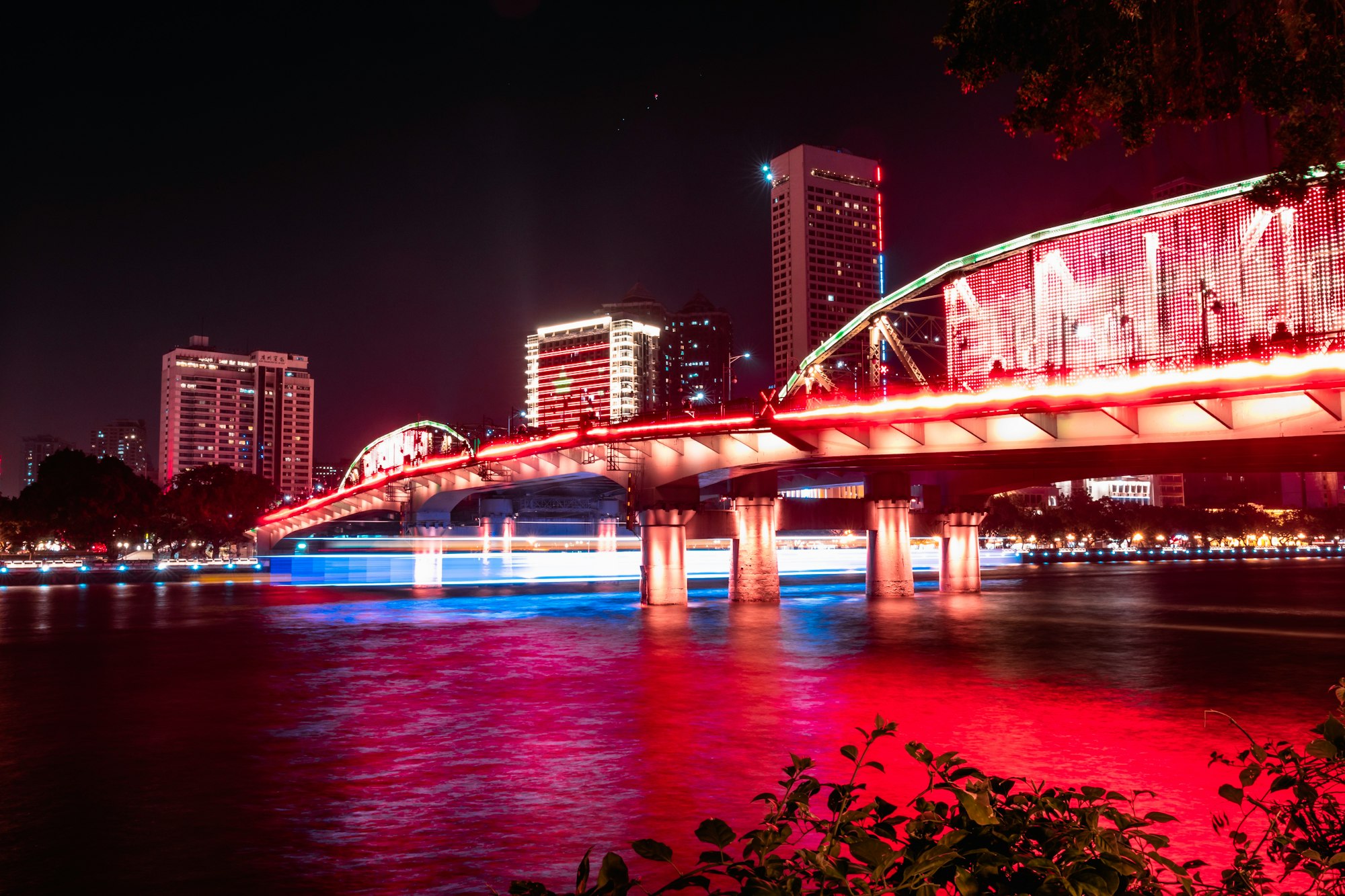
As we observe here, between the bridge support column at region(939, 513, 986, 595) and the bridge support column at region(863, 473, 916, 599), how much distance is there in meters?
7.26

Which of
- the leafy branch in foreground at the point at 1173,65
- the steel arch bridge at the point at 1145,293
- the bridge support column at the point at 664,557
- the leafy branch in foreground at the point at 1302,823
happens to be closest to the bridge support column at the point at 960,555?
the steel arch bridge at the point at 1145,293

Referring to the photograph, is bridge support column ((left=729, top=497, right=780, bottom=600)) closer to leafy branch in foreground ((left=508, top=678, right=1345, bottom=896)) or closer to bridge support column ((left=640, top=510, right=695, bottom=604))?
bridge support column ((left=640, top=510, right=695, bottom=604))

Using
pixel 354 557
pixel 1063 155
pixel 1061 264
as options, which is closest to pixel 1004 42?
pixel 1063 155

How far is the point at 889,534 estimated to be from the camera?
242 feet

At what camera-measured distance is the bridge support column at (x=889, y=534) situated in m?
72.4

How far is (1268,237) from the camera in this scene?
46.9 meters

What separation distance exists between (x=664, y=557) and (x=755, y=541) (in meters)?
6.85

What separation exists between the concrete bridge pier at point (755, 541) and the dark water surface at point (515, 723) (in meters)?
9.36

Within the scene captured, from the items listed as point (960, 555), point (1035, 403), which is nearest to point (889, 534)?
point (960, 555)

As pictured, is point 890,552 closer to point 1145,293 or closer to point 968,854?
point 1145,293

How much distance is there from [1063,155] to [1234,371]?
1040 inches

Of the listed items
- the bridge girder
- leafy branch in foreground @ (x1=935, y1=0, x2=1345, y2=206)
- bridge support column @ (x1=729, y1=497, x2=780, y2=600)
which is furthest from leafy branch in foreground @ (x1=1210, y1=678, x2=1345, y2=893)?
bridge support column @ (x1=729, y1=497, x2=780, y2=600)

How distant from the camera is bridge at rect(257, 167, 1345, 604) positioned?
40094mm

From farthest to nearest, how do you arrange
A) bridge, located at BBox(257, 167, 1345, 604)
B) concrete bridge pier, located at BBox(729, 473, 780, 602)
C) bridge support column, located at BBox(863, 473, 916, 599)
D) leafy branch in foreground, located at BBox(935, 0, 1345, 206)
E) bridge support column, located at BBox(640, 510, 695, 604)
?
bridge support column, located at BBox(863, 473, 916, 599) → concrete bridge pier, located at BBox(729, 473, 780, 602) → bridge support column, located at BBox(640, 510, 695, 604) → bridge, located at BBox(257, 167, 1345, 604) → leafy branch in foreground, located at BBox(935, 0, 1345, 206)
